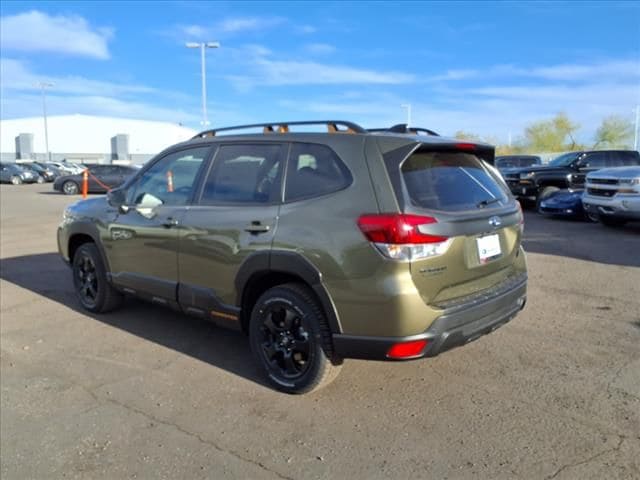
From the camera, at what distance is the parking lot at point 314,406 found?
287 cm

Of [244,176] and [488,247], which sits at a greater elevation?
[244,176]

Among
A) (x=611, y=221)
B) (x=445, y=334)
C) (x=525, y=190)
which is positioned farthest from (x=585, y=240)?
(x=445, y=334)

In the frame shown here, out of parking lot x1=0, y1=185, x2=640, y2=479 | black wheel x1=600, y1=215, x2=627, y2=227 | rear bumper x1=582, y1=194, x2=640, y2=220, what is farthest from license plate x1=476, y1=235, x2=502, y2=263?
black wheel x1=600, y1=215, x2=627, y2=227

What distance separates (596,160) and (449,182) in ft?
45.4

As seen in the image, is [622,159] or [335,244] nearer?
[335,244]

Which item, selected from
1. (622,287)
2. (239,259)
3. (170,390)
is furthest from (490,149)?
(622,287)

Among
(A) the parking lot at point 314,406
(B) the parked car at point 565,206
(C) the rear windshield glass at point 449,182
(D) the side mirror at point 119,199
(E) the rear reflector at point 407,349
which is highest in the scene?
(C) the rear windshield glass at point 449,182

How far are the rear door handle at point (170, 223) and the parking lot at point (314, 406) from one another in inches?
42.1

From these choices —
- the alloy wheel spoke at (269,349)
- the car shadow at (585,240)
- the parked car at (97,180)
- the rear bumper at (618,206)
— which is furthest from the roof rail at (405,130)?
the parked car at (97,180)

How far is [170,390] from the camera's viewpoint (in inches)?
149

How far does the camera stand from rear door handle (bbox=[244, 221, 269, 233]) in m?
3.58

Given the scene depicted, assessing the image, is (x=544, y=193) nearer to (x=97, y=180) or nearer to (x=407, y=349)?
(x=407, y=349)

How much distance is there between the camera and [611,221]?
34.9 feet

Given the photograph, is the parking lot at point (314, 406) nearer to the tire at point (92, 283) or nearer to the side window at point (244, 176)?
→ the tire at point (92, 283)
